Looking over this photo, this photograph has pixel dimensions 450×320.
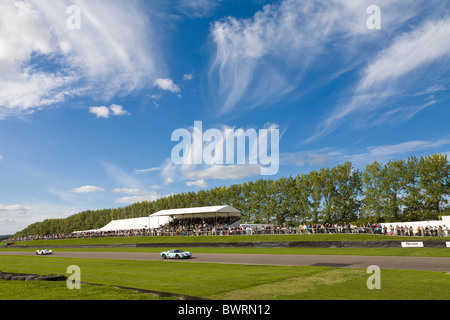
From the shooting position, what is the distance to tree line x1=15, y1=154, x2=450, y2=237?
195 feet

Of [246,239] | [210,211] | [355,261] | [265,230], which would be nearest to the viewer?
[355,261]

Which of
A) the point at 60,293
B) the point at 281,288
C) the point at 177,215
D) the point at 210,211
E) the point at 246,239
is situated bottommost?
the point at 246,239

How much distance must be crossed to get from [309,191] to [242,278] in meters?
63.2

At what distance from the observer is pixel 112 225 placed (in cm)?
9756

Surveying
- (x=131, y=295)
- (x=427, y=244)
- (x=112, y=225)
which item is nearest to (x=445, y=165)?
(x=427, y=244)

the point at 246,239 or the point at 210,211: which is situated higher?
the point at 210,211

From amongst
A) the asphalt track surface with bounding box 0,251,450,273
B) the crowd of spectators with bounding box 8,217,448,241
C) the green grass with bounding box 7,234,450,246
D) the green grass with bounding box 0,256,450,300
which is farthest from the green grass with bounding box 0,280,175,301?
the crowd of spectators with bounding box 8,217,448,241

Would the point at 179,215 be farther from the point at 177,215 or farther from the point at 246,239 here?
the point at 246,239

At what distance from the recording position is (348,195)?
233 ft

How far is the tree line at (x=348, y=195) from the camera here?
59406 mm

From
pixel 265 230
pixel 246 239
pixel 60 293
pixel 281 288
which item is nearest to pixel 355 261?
pixel 281 288

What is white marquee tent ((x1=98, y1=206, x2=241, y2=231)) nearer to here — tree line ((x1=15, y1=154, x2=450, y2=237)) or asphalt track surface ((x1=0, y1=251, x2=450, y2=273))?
tree line ((x1=15, y1=154, x2=450, y2=237))

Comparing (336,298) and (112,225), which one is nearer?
(336,298)
